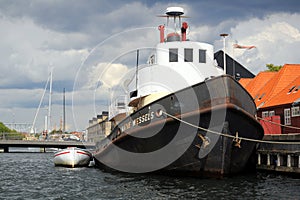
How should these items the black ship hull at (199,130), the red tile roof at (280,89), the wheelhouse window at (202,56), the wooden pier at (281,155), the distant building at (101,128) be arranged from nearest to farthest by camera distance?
the black ship hull at (199,130), the wooden pier at (281,155), the wheelhouse window at (202,56), the red tile roof at (280,89), the distant building at (101,128)

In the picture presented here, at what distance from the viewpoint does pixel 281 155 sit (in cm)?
2262

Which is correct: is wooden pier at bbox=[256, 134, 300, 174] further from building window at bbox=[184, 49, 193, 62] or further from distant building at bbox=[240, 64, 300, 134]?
building window at bbox=[184, 49, 193, 62]

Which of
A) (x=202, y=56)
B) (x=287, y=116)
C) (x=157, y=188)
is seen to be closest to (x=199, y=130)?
(x=157, y=188)

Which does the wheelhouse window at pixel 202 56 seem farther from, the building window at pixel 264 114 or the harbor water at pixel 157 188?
the building window at pixel 264 114

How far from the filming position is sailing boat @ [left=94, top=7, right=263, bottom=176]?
17266 mm

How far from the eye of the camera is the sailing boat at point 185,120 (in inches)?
680

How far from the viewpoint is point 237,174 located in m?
19.8

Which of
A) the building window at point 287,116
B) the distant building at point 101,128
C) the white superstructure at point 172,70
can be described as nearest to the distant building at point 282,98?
the building window at point 287,116

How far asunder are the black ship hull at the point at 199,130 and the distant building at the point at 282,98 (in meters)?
5.80

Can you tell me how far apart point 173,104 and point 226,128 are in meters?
2.46

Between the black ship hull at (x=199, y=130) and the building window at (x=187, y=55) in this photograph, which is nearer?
the black ship hull at (x=199, y=130)

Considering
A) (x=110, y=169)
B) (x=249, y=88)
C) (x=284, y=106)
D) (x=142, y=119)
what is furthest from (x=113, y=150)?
(x=249, y=88)

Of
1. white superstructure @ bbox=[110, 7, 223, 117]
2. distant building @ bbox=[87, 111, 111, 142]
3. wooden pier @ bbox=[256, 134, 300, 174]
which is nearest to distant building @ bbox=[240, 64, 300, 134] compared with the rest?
wooden pier @ bbox=[256, 134, 300, 174]

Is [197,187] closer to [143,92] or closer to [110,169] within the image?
[143,92]
